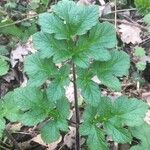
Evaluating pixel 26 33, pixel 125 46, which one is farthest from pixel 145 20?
pixel 26 33

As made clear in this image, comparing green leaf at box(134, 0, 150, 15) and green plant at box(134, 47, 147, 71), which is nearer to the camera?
green plant at box(134, 47, 147, 71)

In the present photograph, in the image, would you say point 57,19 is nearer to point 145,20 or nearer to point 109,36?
point 109,36

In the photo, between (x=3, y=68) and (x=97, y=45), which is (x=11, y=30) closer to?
(x=3, y=68)

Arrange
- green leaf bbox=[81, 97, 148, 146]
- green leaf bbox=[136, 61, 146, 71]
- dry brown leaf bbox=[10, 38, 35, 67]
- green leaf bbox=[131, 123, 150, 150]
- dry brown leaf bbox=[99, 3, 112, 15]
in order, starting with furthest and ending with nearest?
dry brown leaf bbox=[99, 3, 112, 15], dry brown leaf bbox=[10, 38, 35, 67], green leaf bbox=[136, 61, 146, 71], green leaf bbox=[131, 123, 150, 150], green leaf bbox=[81, 97, 148, 146]

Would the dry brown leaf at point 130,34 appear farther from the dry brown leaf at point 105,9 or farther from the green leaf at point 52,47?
the green leaf at point 52,47

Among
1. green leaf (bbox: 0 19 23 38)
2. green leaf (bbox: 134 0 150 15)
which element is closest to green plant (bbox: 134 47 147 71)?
green leaf (bbox: 134 0 150 15)

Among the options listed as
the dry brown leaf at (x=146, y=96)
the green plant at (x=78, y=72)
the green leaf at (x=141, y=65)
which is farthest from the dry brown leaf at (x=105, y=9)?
the green plant at (x=78, y=72)

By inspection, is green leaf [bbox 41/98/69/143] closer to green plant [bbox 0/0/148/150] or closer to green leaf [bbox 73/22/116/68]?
green plant [bbox 0/0/148/150]

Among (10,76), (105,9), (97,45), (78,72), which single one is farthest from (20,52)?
(97,45)
